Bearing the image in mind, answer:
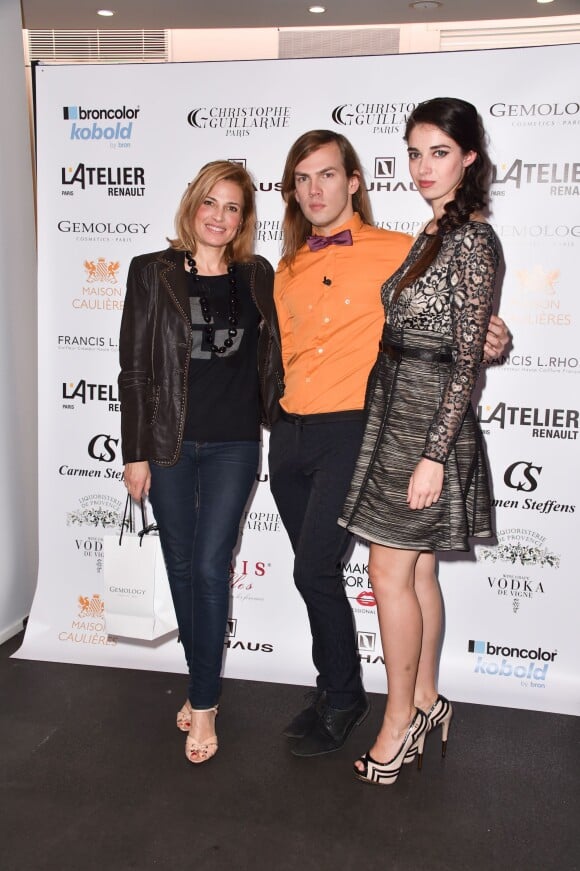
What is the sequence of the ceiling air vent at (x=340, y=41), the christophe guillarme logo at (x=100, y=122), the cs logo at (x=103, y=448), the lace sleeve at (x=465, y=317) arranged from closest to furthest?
the lace sleeve at (x=465, y=317)
the christophe guillarme logo at (x=100, y=122)
the cs logo at (x=103, y=448)
the ceiling air vent at (x=340, y=41)

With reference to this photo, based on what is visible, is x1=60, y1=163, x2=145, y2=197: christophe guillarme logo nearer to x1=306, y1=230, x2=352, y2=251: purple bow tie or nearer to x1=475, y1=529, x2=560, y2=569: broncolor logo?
x1=306, y1=230, x2=352, y2=251: purple bow tie

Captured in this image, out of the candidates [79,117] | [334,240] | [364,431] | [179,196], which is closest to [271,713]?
[364,431]

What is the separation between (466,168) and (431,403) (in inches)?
24.7

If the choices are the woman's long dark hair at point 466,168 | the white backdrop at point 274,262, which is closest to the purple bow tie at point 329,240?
the woman's long dark hair at point 466,168

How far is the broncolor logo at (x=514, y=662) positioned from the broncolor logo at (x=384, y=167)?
5.81 feet

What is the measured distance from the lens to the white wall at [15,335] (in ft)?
10.7

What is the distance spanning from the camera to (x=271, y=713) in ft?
9.17

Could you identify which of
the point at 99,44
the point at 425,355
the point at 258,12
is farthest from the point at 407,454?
the point at 99,44

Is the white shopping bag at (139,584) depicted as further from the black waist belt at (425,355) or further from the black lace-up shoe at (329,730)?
the black waist belt at (425,355)

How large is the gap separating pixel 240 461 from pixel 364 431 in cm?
42

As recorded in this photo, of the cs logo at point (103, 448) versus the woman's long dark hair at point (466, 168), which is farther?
the cs logo at point (103, 448)

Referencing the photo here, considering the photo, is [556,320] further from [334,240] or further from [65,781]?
[65,781]

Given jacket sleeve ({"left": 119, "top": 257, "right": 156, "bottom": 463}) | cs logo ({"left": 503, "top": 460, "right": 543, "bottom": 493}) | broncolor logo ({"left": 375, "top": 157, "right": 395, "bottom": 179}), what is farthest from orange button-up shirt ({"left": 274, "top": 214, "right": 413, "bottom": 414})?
cs logo ({"left": 503, "top": 460, "right": 543, "bottom": 493})

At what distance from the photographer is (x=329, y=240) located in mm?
2365
